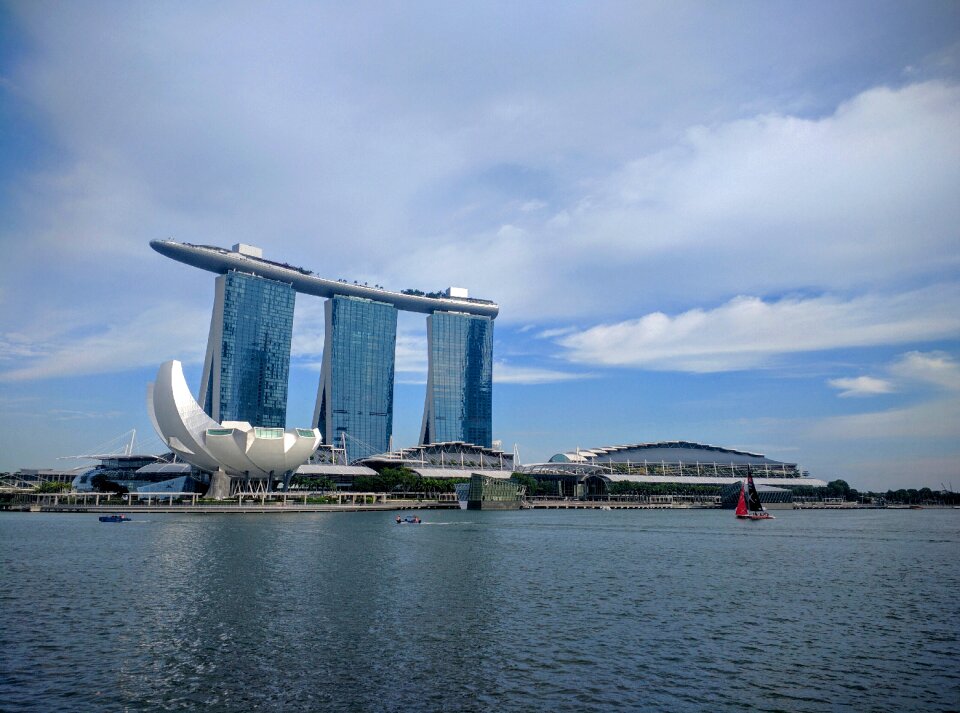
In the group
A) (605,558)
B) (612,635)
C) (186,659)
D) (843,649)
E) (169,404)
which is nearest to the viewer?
(186,659)

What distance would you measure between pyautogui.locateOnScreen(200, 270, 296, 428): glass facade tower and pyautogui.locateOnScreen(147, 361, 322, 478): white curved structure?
2263 inches

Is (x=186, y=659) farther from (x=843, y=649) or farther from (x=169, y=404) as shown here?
(x=169, y=404)

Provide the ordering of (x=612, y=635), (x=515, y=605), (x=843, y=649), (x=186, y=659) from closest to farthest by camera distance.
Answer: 1. (x=186, y=659)
2. (x=843, y=649)
3. (x=612, y=635)
4. (x=515, y=605)

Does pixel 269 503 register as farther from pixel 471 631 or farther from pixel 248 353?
pixel 471 631

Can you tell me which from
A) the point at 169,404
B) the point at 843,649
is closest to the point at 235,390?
the point at 169,404

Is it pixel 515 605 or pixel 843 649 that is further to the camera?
pixel 515 605

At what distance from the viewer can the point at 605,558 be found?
4881 cm

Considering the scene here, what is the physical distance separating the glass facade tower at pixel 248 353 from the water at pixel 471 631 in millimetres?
131171

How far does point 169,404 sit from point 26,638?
309 ft

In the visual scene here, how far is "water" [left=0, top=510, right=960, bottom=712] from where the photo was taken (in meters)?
18.4

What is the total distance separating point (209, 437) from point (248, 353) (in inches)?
2796

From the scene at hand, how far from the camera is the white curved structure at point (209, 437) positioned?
111812mm

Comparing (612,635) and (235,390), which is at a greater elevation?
(235,390)

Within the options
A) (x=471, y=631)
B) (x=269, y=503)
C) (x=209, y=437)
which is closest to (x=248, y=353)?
(x=209, y=437)
